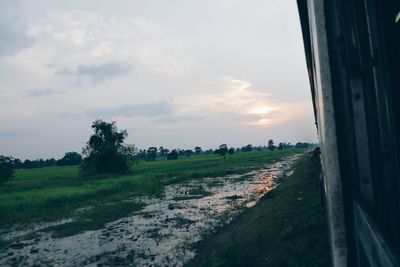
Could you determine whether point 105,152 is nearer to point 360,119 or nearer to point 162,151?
point 360,119

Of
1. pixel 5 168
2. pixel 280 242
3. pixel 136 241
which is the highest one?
pixel 5 168

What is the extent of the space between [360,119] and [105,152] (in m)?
48.8

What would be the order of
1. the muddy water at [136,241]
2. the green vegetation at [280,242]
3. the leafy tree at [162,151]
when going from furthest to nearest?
the leafy tree at [162,151], the muddy water at [136,241], the green vegetation at [280,242]

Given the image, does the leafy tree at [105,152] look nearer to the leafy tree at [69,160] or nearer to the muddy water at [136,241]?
the muddy water at [136,241]

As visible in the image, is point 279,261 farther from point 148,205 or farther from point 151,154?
point 151,154

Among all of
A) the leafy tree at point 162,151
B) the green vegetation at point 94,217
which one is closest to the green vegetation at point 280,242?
the green vegetation at point 94,217

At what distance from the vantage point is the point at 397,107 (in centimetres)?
135

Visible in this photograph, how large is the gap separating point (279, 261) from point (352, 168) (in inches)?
233

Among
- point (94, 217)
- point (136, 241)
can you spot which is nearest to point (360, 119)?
point (136, 241)

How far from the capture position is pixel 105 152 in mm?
47875

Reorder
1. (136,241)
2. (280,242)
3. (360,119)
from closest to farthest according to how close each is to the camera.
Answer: (360,119) < (280,242) < (136,241)

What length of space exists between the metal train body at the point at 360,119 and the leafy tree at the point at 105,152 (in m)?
48.5

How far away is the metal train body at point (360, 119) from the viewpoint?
135 cm

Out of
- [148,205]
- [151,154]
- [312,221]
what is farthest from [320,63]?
[151,154]
